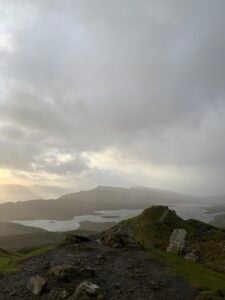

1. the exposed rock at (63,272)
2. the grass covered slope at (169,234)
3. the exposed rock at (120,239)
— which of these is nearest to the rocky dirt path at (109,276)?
the exposed rock at (63,272)

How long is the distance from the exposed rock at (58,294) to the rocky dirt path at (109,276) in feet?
0.49

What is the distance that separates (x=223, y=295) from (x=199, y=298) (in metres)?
2.09

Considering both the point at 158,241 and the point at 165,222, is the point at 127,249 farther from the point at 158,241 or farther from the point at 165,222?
the point at 165,222

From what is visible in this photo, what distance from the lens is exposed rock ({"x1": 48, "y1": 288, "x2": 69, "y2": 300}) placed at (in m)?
32.9

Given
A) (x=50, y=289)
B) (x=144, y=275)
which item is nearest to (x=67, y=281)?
(x=50, y=289)

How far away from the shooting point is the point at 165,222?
122 meters

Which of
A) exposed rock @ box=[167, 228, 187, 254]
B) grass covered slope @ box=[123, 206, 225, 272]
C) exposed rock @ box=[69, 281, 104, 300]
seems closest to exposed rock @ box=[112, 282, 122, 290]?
exposed rock @ box=[69, 281, 104, 300]

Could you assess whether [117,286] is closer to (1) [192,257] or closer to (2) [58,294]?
(2) [58,294]

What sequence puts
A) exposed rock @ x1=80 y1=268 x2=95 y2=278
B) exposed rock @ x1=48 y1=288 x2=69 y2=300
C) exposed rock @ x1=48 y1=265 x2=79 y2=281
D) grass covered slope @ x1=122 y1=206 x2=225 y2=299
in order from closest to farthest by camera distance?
exposed rock @ x1=48 y1=288 x2=69 y2=300 → exposed rock @ x1=48 y1=265 x2=79 y2=281 → exposed rock @ x1=80 y1=268 x2=95 y2=278 → grass covered slope @ x1=122 y1=206 x2=225 y2=299

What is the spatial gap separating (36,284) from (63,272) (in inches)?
108

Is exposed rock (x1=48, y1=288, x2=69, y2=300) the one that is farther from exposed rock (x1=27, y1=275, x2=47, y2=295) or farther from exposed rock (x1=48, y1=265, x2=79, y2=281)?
exposed rock (x1=48, y1=265, x2=79, y2=281)

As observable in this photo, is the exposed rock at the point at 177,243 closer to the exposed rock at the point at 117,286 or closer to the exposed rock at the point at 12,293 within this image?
the exposed rock at the point at 117,286

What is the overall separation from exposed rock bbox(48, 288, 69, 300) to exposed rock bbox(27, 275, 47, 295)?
4.02 ft

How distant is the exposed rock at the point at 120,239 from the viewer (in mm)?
49281
